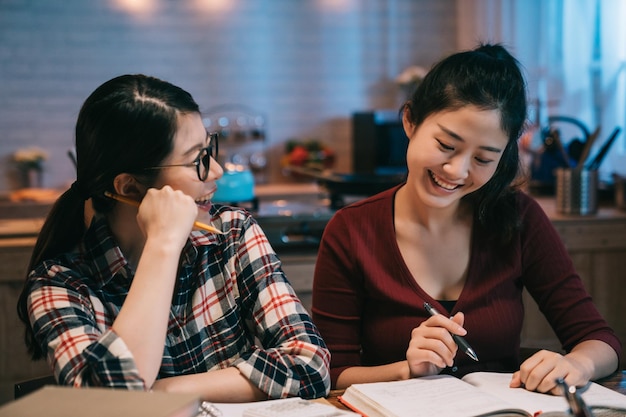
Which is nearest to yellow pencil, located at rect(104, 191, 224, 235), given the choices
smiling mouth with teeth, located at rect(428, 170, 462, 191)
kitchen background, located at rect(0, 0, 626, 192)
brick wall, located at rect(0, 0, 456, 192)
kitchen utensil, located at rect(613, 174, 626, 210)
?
smiling mouth with teeth, located at rect(428, 170, 462, 191)

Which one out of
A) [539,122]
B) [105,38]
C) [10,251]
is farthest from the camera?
[105,38]

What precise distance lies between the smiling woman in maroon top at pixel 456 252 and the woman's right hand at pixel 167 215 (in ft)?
1.35

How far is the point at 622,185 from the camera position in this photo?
3205 mm

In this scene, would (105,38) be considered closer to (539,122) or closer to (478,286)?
(539,122)

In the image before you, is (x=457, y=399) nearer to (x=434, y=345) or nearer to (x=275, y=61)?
(x=434, y=345)

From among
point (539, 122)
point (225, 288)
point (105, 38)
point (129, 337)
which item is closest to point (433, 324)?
point (225, 288)

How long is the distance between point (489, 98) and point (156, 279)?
0.76 m

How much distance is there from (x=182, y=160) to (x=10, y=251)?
5.41 ft

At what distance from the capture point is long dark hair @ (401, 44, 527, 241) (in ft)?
4.91

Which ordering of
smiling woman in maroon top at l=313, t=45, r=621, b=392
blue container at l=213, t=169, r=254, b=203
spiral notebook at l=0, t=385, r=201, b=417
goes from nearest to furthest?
spiral notebook at l=0, t=385, r=201, b=417 < smiling woman in maroon top at l=313, t=45, r=621, b=392 < blue container at l=213, t=169, r=254, b=203

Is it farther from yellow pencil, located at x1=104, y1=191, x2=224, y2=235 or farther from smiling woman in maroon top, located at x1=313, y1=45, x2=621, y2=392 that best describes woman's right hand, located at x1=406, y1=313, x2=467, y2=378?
yellow pencil, located at x1=104, y1=191, x2=224, y2=235

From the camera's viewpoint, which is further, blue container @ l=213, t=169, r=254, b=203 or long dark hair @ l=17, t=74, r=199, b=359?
blue container @ l=213, t=169, r=254, b=203

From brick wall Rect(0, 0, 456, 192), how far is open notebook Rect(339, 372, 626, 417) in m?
4.02

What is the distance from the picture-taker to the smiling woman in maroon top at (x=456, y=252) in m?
1.49
